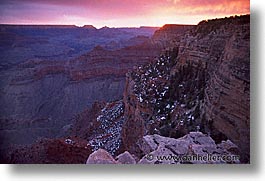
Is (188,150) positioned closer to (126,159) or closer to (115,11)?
(126,159)

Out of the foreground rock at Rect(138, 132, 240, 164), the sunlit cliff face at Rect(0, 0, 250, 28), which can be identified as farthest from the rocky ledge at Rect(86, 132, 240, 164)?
the sunlit cliff face at Rect(0, 0, 250, 28)

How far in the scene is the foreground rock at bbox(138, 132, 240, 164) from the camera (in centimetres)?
475

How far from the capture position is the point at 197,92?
190 inches

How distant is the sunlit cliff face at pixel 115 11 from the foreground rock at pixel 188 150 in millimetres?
734

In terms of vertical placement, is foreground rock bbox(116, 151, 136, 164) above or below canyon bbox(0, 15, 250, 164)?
below

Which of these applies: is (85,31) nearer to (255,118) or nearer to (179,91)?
(179,91)

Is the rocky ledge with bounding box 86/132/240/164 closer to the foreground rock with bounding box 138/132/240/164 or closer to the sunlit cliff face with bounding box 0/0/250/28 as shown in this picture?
the foreground rock with bounding box 138/132/240/164

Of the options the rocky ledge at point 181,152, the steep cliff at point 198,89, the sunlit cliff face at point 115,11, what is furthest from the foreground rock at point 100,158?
the sunlit cliff face at point 115,11

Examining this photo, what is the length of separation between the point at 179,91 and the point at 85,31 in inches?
27.7

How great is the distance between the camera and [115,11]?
15.9 ft

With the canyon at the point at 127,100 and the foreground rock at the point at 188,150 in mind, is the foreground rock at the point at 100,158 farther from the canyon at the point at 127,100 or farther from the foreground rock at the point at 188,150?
the foreground rock at the point at 188,150

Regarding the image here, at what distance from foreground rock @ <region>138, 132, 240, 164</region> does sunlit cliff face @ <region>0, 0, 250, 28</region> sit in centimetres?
73

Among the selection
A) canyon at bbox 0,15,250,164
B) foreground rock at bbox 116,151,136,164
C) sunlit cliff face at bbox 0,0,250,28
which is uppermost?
sunlit cliff face at bbox 0,0,250,28

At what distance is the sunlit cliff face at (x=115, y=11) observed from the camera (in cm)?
478
